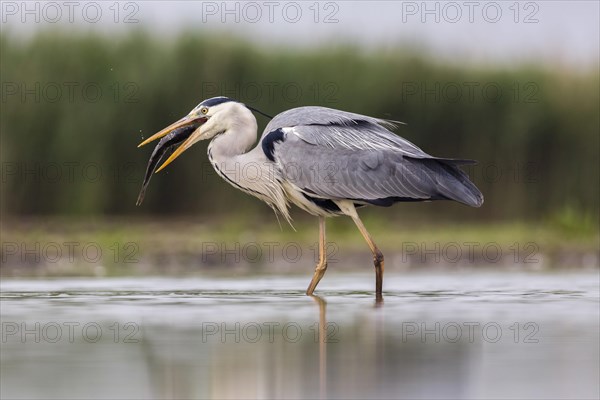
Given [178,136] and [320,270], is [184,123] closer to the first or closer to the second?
[178,136]

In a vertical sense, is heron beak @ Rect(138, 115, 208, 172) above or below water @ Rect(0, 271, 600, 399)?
above

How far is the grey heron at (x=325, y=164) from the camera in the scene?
9.18 meters

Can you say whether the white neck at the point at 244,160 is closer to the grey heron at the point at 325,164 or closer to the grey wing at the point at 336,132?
the grey heron at the point at 325,164

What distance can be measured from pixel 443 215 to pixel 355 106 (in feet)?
5.89

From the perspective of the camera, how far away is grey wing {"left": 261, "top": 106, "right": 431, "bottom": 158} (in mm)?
9273

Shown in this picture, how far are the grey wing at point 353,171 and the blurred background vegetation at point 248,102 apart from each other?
6.20 metres

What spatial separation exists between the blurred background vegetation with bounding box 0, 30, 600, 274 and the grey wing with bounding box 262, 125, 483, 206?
6.20 meters

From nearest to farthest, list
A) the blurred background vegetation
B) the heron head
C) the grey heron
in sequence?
the grey heron, the heron head, the blurred background vegetation

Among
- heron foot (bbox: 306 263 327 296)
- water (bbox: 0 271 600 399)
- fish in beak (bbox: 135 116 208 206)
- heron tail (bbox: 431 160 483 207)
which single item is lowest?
water (bbox: 0 271 600 399)

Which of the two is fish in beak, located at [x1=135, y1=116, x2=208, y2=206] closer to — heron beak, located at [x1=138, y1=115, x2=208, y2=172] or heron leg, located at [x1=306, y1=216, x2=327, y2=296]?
heron beak, located at [x1=138, y1=115, x2=208, y2=172]

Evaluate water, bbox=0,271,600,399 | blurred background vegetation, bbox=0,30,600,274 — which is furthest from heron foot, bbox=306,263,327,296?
blurred background vegetation, bbox=0,30,600,274

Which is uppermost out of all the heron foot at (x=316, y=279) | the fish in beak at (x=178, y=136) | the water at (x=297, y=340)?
the fish in beak at (x=178, y=136)

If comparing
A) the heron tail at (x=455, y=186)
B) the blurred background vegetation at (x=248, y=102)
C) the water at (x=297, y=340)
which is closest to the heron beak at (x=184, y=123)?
the water at (x=297, y=340)

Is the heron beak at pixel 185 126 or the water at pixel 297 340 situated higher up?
the heron beak at pixel 185 126
